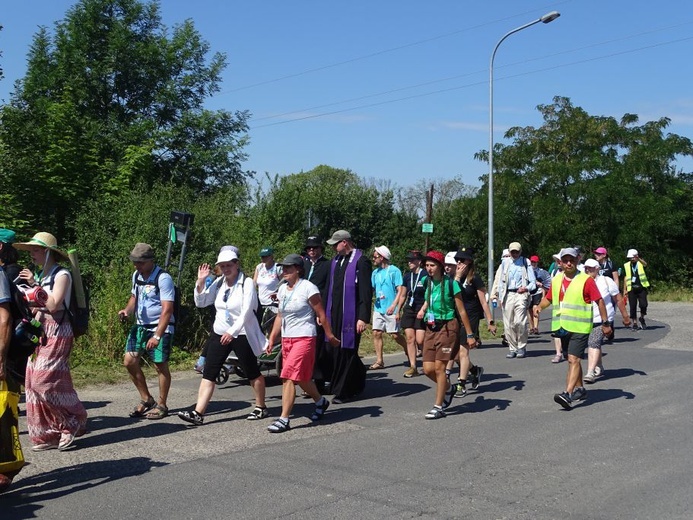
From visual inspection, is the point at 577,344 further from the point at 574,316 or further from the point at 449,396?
the point at 449,396

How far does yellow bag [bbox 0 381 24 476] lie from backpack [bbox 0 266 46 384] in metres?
0.24

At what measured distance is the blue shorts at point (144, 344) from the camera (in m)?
7.93

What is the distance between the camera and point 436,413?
832 cm

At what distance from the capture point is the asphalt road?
5.36 m

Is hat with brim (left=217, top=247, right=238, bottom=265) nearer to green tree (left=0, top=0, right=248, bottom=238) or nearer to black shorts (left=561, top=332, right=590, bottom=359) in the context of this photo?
black shorts (left=561, top=332, right=590, bottom=359)

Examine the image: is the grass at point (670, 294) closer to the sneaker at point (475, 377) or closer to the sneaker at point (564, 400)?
the sneaker at point (475, 377)

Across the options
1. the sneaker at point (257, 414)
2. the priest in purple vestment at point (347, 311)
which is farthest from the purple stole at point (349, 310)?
the sneaker at point (257, 414)

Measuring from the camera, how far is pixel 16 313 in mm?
5688

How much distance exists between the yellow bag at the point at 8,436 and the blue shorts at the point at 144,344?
2.36 meters

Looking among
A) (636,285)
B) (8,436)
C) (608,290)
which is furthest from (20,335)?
(636,285)

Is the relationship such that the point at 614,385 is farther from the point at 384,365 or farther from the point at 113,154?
the point at 113,154

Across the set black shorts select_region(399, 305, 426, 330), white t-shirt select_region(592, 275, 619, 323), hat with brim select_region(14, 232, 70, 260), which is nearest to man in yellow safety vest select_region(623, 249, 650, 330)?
white t-shirt select_region(592, 275, 619, 323)

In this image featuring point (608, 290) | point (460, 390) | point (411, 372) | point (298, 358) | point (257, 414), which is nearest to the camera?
point (298, 358)

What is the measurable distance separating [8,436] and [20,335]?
29.8 inches
